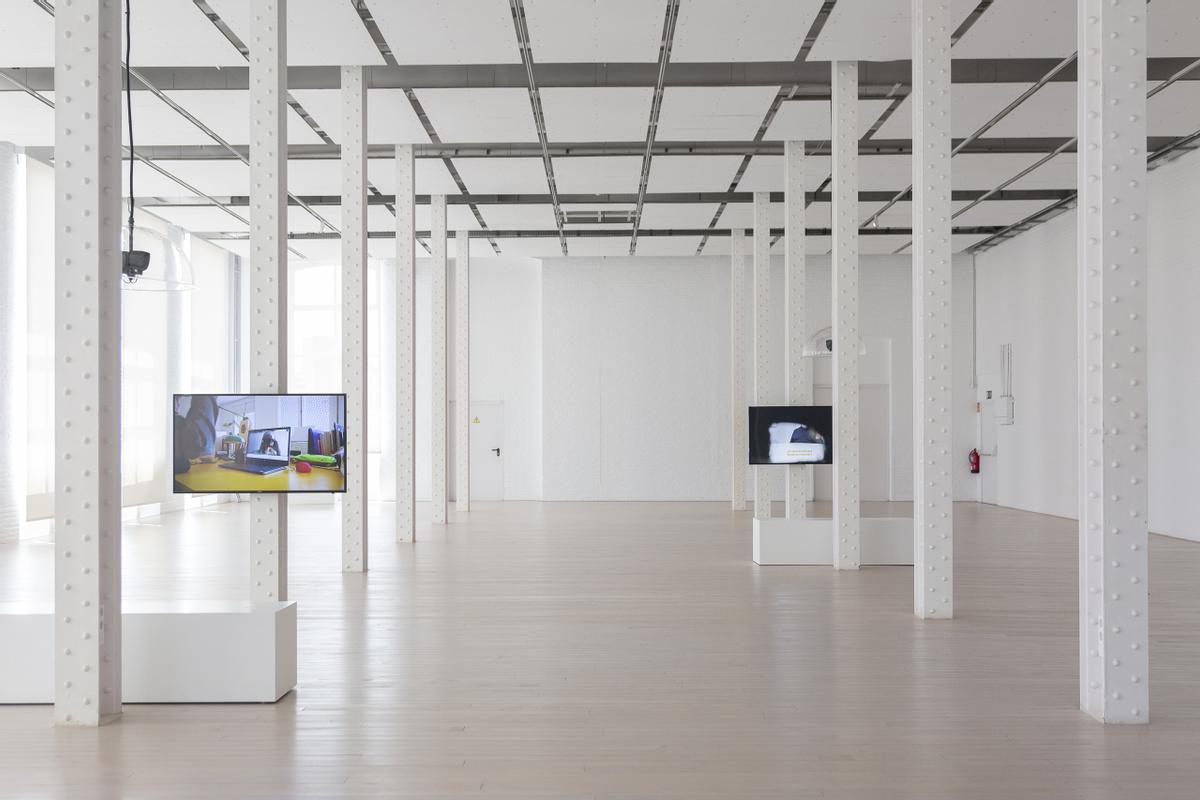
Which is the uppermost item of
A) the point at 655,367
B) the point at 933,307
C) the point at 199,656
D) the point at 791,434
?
the point at 655,367

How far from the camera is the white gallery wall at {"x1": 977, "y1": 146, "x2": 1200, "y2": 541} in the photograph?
14.5 metres

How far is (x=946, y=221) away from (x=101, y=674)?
22.5ft

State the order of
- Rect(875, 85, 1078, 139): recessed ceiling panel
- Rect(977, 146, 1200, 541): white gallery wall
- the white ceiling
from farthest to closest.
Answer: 1. Rect(977, 146, 1200, 541): white gallery wall
2. Rect(875, 85, 1078, 139): recessed ceiling panel
3. the white ceiling

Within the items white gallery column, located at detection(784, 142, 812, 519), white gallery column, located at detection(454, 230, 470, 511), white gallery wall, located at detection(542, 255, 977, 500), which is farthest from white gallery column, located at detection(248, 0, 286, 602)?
white gallery wall, located at detection(542, 255, 977, 500)

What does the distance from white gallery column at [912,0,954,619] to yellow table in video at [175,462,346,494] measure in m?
4.65

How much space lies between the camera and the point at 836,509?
450 inches

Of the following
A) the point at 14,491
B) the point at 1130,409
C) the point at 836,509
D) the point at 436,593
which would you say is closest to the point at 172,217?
the point at 14,491

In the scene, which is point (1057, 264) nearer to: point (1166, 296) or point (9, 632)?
point (1166, 296)

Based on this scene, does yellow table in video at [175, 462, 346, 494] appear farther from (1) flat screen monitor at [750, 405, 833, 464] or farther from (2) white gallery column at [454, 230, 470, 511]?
(2) white gallery column at [454, 230, 470, 511]

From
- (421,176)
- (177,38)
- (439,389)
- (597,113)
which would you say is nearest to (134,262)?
(177,38)

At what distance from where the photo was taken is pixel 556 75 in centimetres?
1145

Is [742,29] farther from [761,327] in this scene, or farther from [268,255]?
[761,327]

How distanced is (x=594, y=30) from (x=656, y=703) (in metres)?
7.02

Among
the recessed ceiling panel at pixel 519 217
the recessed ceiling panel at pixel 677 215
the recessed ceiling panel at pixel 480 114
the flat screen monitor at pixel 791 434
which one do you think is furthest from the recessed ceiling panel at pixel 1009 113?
the recessed ceiling panel at pixel 519 217
